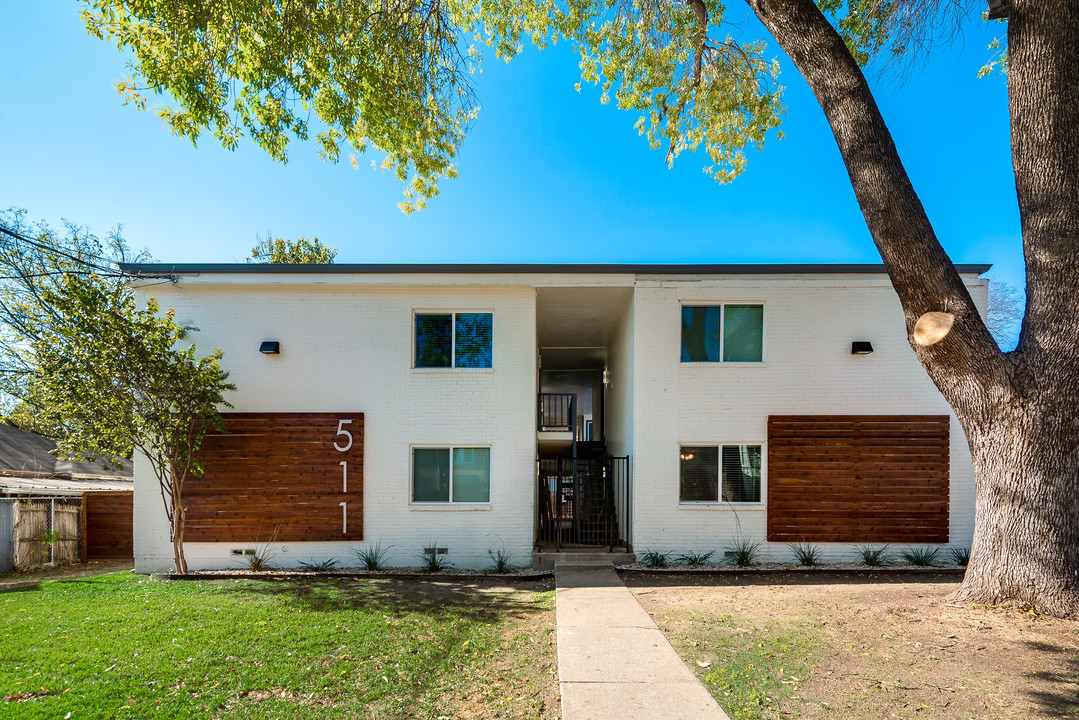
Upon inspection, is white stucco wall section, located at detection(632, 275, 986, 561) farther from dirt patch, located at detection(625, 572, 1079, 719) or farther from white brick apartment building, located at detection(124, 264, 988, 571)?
dirt patch, located at detection(625, 572, 1079, 719)

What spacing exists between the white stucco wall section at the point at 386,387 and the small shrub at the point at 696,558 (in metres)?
2.72

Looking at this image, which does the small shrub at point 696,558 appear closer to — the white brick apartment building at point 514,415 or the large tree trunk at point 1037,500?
the white brick apartment building at point 514,415

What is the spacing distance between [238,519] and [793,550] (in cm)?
984

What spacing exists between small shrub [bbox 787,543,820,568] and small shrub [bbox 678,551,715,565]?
145cm

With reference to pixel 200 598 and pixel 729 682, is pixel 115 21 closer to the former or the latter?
pixel 200 598

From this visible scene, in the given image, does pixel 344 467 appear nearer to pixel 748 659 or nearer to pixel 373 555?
pixel 373 555

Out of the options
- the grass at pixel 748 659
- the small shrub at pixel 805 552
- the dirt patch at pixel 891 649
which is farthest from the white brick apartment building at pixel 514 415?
the grass at pixel 748 659

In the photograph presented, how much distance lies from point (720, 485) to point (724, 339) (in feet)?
8.71

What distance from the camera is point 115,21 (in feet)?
22.4

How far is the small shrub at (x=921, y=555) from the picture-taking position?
9398 millimetres

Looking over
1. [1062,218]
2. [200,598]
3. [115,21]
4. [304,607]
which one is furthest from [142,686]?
[1062,218]

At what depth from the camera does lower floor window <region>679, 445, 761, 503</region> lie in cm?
983

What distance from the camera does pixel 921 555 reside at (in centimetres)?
950

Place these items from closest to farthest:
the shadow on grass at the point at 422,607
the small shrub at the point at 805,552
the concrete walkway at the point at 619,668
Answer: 1. the concrete walkway at the point at 619,668
2. the shadow on grass at the point at 422,607
3. the small shrub at the point at 805,552
